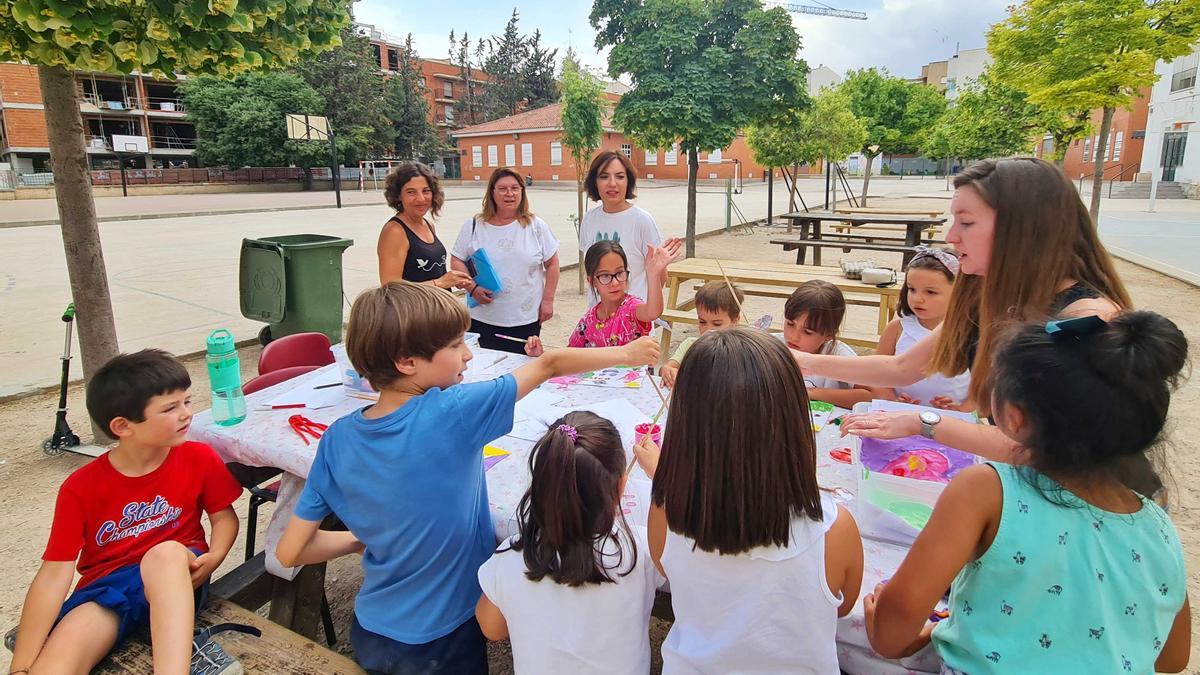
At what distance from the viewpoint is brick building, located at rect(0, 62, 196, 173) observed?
1371 inches

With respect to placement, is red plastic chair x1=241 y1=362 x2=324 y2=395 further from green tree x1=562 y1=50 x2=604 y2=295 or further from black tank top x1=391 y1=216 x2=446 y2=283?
green tree x1=562 y1=50 x2=604 y2=295

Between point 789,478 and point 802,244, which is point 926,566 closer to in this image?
point 789,478

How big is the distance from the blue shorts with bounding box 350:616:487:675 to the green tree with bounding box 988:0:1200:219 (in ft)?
33.2

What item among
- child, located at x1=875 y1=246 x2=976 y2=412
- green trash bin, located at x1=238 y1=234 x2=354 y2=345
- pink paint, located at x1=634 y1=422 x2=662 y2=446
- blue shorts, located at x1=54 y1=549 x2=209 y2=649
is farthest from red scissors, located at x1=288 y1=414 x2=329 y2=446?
green trash bin, located at x1=238 y1=234 x2=354 y2=345

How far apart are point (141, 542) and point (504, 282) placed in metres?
2.31

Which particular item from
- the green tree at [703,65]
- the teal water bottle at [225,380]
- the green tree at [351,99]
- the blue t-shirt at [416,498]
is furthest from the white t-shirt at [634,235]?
the green tree at [351,99]

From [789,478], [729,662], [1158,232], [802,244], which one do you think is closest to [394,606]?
[729,662]

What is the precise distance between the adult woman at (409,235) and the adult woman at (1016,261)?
2536mm

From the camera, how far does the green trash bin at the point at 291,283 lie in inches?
199

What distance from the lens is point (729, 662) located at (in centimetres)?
125

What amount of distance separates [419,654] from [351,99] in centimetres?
4109

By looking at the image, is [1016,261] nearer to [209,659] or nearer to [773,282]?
[209,659]

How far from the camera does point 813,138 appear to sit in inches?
603

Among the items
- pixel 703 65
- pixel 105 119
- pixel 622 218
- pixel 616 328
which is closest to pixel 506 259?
pixel 622 218
